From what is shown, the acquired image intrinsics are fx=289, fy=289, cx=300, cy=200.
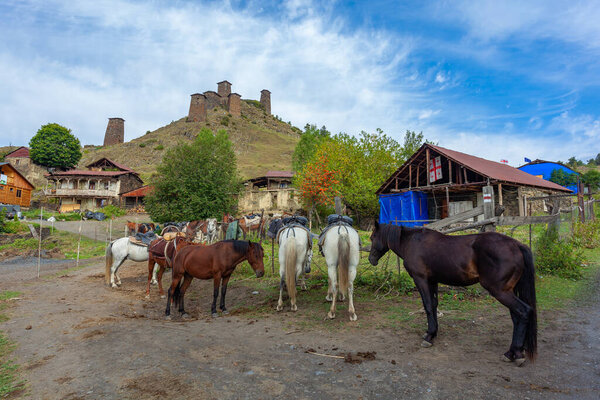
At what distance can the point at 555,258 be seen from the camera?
765cm

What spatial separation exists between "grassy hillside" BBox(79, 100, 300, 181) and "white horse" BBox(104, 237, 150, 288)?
43691mm

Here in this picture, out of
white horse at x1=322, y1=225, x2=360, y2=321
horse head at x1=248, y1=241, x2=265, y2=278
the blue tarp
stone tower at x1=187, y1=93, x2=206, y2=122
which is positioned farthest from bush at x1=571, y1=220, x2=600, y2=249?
stone tower at x1=187, y1=93, x2=206, y2=122

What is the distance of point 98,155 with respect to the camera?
238 feet

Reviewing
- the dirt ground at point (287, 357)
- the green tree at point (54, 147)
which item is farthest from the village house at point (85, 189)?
the dirt ground at point (287, 357)

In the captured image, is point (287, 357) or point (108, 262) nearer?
point (287, 357)

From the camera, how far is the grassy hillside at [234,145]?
2594 inches

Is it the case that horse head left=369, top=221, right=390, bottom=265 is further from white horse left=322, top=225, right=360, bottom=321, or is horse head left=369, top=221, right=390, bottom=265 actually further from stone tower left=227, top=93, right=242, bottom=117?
stone tower left=227, top=93, right=242, bottom=117

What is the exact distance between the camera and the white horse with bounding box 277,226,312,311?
6.13 metres

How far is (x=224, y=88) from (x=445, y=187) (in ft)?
324

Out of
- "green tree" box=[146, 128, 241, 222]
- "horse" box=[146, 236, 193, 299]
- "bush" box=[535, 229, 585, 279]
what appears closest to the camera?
"bush" box=[535, 229, 585, 279]

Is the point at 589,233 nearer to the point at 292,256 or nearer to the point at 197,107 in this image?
the point at 292,256

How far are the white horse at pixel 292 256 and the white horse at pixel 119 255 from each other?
552 cm

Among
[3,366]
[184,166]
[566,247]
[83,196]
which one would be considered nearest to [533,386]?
[3,366]

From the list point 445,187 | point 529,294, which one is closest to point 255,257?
point 529,294
